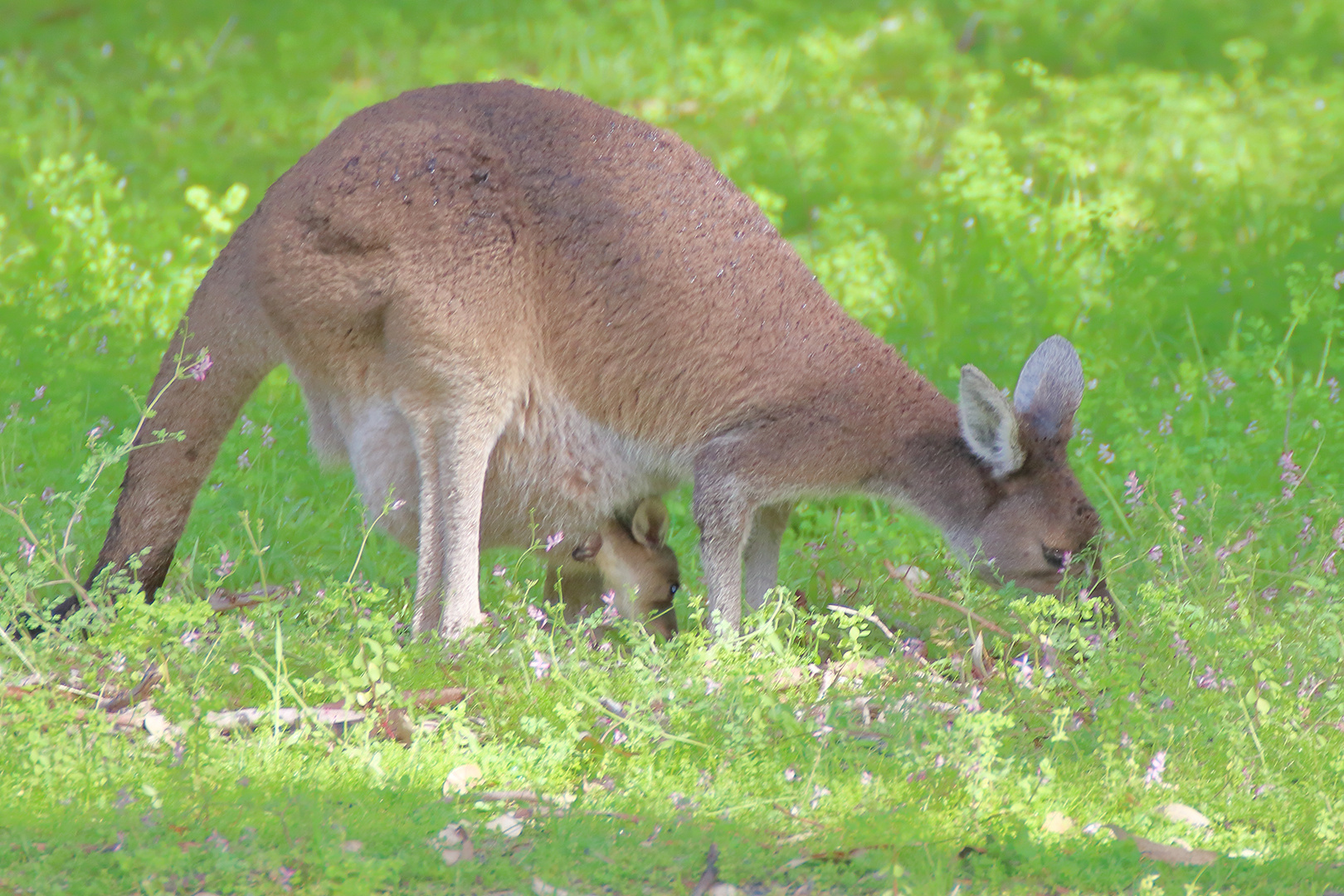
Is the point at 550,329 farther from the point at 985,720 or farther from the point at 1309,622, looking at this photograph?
the point at 1309,622

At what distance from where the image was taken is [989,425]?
4590mm

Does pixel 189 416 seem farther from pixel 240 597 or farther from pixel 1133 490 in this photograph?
pixel 1133 490

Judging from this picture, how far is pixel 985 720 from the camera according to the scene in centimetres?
337

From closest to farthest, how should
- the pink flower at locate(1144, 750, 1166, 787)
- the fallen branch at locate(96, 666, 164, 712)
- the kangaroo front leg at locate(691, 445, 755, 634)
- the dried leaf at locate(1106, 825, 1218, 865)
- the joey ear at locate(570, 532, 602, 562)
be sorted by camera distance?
the dried leaf at locate(1106, 825, 1218, 865)
the pink flower at locate(1144, 750, 1166, 787)
the fallen branch at locate(96, 666, 164, 712)
the kangaroo front leg at locate(691, 445, 755, 634)
the joey ear at locate(570, 532, 602, 562)

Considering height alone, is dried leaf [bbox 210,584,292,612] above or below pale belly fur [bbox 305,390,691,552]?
below

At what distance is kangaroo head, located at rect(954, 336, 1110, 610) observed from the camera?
4625 millimetres

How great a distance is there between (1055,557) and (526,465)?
1.67 meters

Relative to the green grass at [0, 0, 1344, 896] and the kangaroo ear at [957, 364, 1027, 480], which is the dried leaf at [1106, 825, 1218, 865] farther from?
the kangaroo ear at [957, 364, 1027, 480]

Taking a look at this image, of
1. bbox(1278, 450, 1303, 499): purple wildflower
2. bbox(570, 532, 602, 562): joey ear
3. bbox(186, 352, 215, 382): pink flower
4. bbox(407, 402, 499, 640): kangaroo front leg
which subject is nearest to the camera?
bbox(186, 352, 215, 382): pink flower

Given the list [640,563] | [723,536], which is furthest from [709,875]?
[640,563]

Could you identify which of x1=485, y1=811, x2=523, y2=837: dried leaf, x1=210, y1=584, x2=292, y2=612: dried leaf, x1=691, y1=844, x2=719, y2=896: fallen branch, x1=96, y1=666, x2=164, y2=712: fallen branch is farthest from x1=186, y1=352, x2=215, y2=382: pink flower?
Answer: x1=691, y1=844, x2=719, y2=896: fallen branch

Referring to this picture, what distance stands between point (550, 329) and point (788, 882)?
2.18 meters

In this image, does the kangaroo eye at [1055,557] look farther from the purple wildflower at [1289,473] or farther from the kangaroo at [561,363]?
→ the purple wildflower at [1289,473]

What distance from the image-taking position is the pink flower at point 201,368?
14.4 ft
